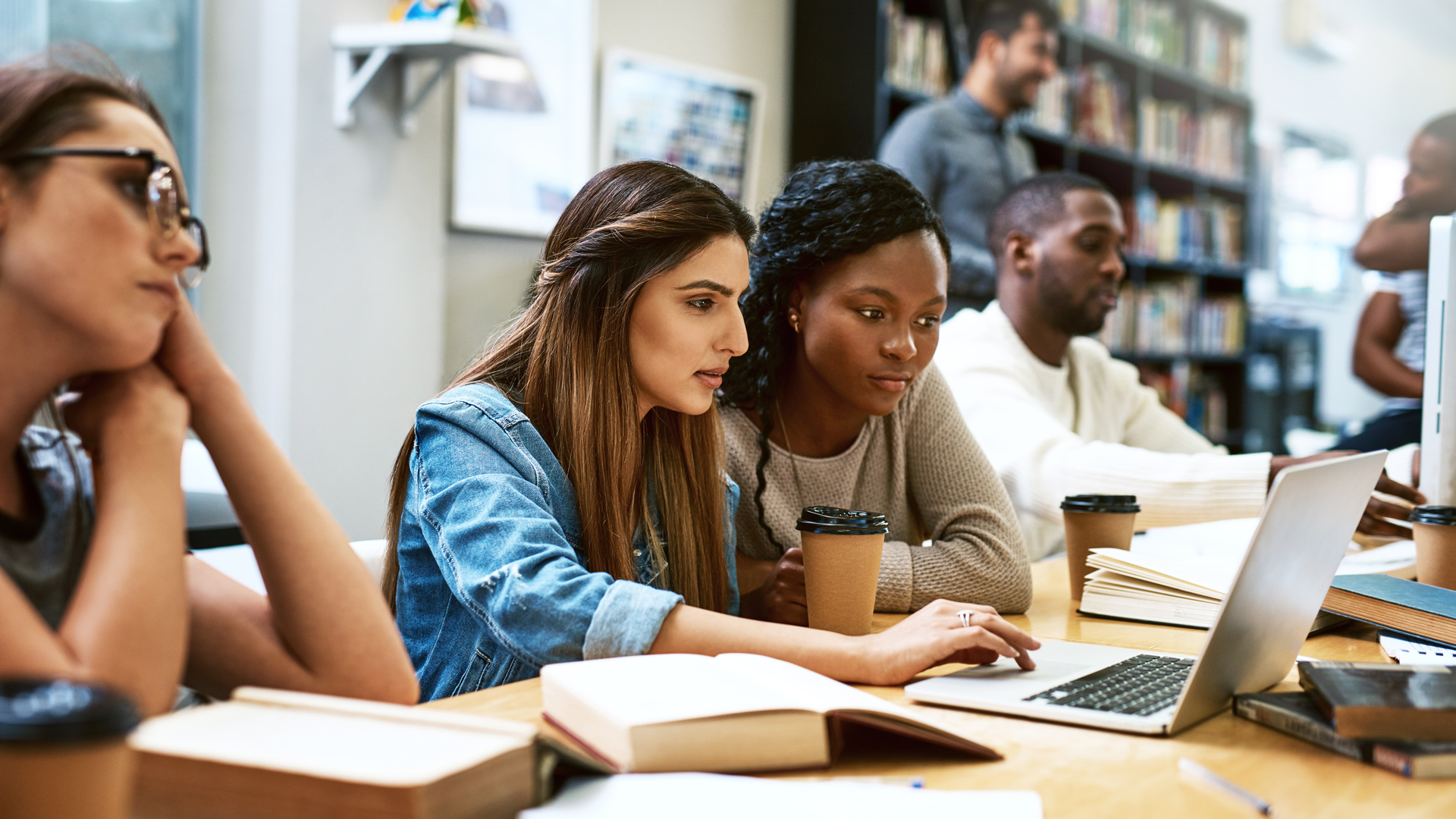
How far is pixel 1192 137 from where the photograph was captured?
5559mm

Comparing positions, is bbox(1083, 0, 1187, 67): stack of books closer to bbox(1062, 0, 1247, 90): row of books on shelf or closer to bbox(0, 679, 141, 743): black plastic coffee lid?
bbox(1062, 0, 1247, 90): row of books on shelf

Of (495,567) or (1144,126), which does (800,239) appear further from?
(1144,126)

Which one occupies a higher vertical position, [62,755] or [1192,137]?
[1192,137]

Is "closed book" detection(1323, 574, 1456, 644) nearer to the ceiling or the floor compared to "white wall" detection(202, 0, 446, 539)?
nearer to the floor

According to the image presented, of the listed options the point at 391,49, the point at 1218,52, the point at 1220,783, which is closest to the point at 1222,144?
the point at 1218,52

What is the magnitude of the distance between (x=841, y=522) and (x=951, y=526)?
1.48 feet

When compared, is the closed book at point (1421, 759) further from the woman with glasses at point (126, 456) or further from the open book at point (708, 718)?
the woman with glasses at point (126, 456)

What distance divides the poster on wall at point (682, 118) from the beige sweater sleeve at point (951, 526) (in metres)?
1.93

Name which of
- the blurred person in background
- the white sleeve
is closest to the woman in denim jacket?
the white sleeve

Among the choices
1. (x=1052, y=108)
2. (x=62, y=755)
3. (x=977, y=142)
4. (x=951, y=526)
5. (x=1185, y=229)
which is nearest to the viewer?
(x=62, y=755)

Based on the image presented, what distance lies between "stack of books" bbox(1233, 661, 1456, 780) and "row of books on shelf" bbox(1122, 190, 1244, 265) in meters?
4.39

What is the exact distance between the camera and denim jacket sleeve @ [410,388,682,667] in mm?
973

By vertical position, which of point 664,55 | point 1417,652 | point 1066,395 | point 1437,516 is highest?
point 664,55

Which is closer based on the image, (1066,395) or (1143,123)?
(1066,395)
